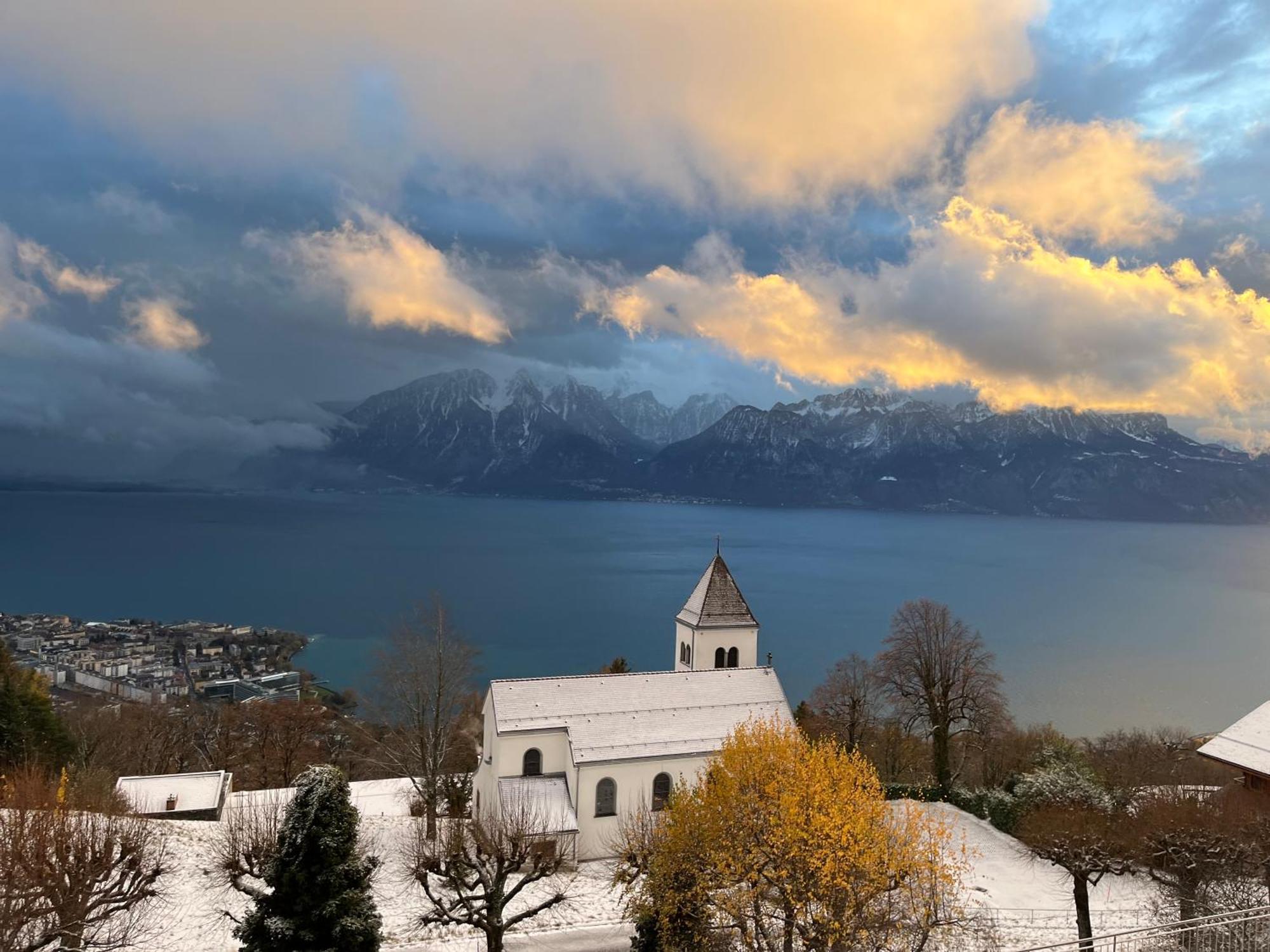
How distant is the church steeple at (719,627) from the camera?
34.8 m

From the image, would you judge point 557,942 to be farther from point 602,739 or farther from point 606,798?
point 602,739

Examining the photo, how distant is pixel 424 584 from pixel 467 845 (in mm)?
119111

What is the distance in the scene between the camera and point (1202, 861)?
1723 cm

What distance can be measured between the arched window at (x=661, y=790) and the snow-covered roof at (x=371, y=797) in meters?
11.4

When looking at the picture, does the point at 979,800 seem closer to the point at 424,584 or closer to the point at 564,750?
the point at 564,750

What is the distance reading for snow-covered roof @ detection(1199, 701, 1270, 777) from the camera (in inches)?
879

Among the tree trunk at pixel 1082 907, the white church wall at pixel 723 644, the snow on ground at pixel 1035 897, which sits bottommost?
the snow on ground at pixel 1035 897

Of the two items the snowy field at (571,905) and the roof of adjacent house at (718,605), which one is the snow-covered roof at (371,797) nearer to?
the snowy field at (571,905)

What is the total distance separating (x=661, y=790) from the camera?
2758 centimetres

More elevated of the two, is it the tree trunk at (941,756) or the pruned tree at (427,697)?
the pruned tree at (427,697)

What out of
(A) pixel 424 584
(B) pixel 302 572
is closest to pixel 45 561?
(B) pixel 302 572

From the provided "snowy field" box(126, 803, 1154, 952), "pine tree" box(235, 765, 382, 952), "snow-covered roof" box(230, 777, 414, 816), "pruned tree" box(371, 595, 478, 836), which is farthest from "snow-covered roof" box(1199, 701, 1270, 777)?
"snow-covered roof" box(230, 777, 414, 816)

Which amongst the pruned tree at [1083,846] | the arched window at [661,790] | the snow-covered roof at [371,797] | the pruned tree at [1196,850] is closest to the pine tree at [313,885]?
the arched window at [661,790]

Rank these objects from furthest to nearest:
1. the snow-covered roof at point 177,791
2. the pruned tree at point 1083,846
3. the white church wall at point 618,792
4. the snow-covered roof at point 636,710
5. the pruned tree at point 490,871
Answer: the snow-covered roof at point 177,791
the snow-covered roof at point 636,710
the white church wall at point 618,792
the pruned tree at point 1083,846
the pruned tree at point 490,871
